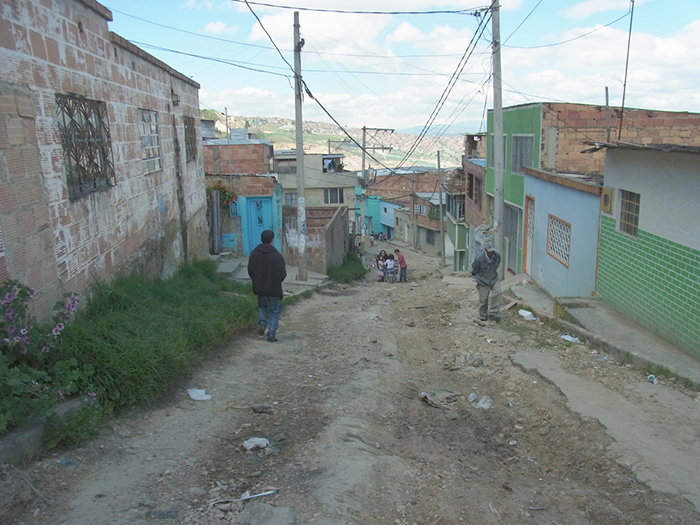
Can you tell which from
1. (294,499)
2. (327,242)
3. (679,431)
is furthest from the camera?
(327,242)

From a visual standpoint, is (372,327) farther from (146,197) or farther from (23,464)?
(23,464)

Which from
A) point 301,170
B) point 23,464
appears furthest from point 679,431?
point 301,170

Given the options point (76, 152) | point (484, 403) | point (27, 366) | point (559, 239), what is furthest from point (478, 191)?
point (27, 366)

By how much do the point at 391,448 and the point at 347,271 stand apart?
1557cm

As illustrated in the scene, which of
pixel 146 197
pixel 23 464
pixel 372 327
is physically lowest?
pixel 372 327

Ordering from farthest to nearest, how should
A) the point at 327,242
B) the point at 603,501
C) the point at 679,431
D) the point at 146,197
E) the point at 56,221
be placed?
the point at 327,242 < the point at 146,197 < the point at 56,221 < the point at 679,431 < the point at 603,501

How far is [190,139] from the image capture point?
13.3m

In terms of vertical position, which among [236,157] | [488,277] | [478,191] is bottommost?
[488,277]

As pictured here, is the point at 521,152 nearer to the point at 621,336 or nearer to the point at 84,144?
the point at 621,336

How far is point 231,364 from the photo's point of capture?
258 inches

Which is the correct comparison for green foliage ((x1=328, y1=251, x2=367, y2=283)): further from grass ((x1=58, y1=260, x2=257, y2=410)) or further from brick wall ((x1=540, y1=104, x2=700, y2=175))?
grass ((x1=58, y1=260, x2=257, y2=410))

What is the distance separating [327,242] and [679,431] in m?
13.7

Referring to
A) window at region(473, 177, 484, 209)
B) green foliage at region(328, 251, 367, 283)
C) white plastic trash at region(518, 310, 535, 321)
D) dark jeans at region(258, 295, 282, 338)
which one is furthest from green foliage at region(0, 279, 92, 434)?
window at region(473, 177, 484, 209)

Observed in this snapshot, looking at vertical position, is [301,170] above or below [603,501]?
above
